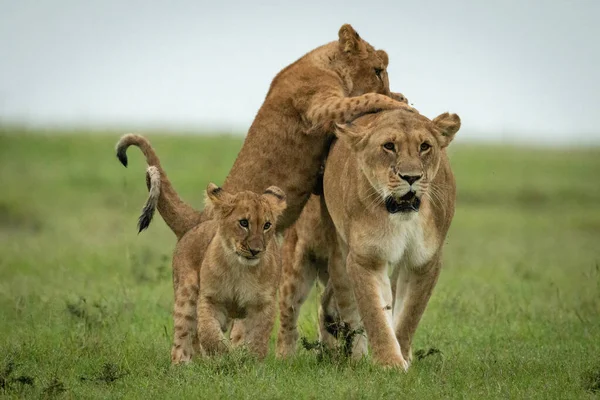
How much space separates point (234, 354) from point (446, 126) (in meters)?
1.61

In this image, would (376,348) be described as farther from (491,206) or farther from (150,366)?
(491,206)

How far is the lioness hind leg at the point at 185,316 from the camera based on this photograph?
6.75 metres

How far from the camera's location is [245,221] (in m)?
6.43

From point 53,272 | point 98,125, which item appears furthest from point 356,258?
point 98,125

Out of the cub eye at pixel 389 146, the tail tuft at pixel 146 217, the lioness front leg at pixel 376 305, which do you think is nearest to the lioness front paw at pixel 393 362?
the lioness front leg at pixel 376 305

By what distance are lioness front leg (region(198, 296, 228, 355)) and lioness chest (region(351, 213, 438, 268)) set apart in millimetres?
815

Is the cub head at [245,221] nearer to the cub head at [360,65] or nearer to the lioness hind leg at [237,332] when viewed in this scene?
the lioness hind leg at [237,332]

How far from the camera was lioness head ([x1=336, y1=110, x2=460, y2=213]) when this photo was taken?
20.3 feet

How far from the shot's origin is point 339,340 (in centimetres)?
687

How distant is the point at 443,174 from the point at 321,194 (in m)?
1.23

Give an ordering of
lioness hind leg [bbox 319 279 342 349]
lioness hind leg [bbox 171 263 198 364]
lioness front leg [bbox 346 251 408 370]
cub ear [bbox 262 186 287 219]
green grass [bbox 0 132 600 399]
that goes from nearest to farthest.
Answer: green grass [bbox 0 132 600 399], lioness front leg [bbox 346 251 408 370], cub ear [bbox 262 186 287 219], lioness hind leg [bbox 171 263 198 364], lioness hind leg [bbox 319 279 342 349]

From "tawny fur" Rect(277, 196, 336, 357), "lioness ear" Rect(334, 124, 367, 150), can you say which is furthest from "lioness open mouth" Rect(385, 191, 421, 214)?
"tawny fur" Rect(277, 196, 336, 357)

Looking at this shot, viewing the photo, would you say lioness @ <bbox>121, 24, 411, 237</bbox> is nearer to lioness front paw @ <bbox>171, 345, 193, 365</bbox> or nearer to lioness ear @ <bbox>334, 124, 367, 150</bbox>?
lioness ear @ <bbox>334, 124, 367, 150</bbox>

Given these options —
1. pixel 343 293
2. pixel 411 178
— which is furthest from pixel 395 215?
pixel 343 293
